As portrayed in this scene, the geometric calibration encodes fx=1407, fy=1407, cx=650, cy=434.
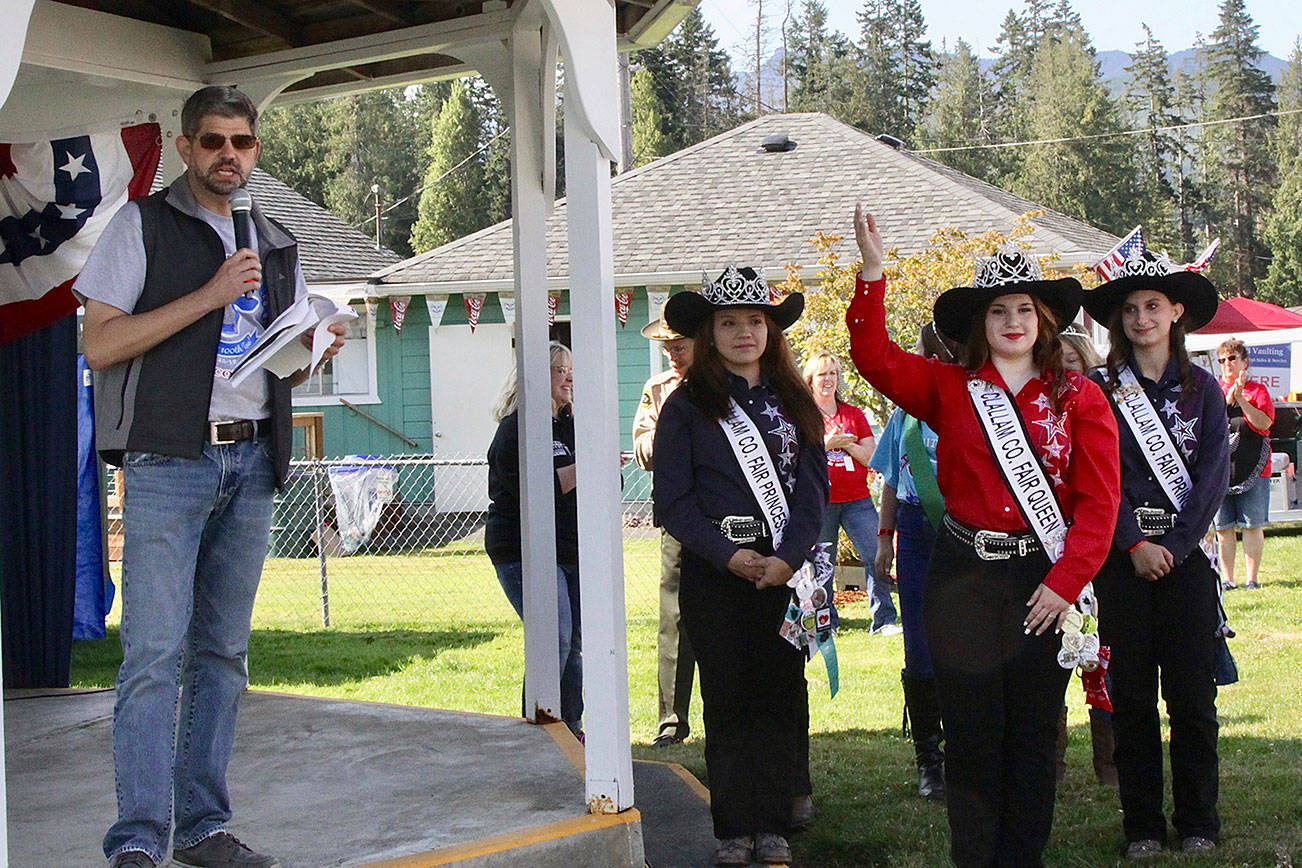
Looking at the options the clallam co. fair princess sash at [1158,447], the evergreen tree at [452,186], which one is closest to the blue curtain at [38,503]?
the clallam co. fair princess sash at [1158,447]

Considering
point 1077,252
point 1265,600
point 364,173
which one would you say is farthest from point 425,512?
point 364,173

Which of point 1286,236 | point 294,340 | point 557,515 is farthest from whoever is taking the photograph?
point 1286,236

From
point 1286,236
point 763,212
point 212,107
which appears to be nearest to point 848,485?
point 212,107

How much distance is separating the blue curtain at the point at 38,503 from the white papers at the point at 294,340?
394 centimetres

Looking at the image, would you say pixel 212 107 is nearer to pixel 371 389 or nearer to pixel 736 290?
pixel 736 290

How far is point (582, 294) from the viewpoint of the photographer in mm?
4332

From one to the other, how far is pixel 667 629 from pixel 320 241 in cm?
1726

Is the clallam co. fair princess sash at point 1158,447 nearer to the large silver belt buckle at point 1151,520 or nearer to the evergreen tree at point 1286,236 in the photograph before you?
the large silver belt buckle at point 1151,520

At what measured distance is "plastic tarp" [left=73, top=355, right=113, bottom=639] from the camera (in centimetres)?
857

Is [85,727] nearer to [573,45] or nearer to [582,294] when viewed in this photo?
[582,294]

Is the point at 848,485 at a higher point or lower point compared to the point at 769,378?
lower

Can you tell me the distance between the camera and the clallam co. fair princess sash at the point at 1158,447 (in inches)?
185

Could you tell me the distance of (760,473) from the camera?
4.59m

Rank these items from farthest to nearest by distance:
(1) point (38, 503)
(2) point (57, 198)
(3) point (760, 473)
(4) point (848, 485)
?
(4) point (848, 485)
(1) point (38, 503)
(2) point (57, 198)
(3) point (760, 473)
